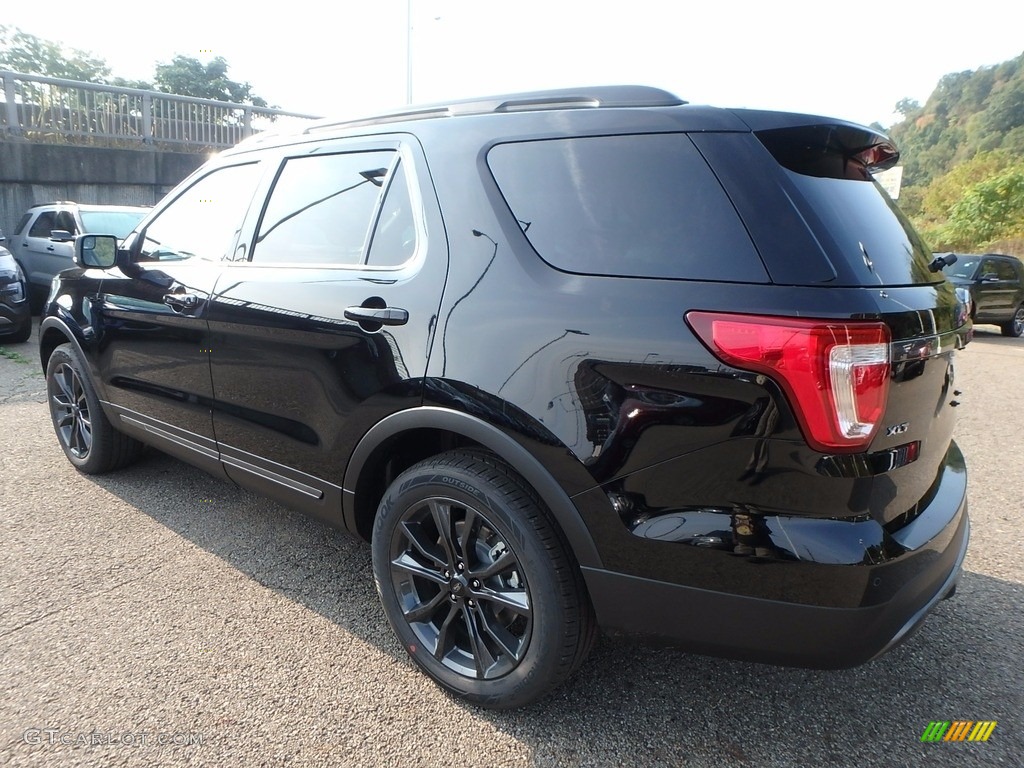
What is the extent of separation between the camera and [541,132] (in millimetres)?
2025

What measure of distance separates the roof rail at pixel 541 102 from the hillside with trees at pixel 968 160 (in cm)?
2233

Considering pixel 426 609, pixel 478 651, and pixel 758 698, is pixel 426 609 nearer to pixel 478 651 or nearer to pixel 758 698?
pixel 478 651

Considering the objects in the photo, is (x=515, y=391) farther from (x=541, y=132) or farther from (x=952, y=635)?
(x=952, y=635)

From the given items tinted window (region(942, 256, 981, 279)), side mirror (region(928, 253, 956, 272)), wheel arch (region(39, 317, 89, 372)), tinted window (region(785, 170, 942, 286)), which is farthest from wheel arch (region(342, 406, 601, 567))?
tinted window (region(942, 256, 981, 279))

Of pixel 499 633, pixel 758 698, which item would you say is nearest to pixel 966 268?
pixel 758 698

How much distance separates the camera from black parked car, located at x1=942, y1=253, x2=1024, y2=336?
40.9 feet

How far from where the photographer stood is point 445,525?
212cm

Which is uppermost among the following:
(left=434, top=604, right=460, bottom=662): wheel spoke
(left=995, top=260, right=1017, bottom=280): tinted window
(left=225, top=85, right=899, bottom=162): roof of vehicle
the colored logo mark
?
(left=225, top=85, right=899, bottom=162): roof of vehicle

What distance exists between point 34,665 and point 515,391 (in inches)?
75.1

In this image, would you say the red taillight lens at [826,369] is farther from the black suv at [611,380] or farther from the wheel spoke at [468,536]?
the wheel spoke at [468,536]

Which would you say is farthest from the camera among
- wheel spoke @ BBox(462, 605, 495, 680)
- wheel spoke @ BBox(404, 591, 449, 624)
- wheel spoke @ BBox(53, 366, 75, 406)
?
wheel spoke @ BBox(53, 366, 75, 406)

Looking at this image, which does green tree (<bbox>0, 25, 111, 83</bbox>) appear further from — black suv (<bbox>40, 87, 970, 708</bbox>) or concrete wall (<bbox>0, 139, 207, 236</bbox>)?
black suv (<bbox>40, 87, 970, 708</bbox>)

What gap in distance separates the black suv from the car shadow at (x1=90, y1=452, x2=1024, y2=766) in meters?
0.23

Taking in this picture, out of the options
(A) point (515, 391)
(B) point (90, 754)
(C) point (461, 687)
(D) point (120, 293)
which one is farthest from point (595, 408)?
(D) point (120, 293)
